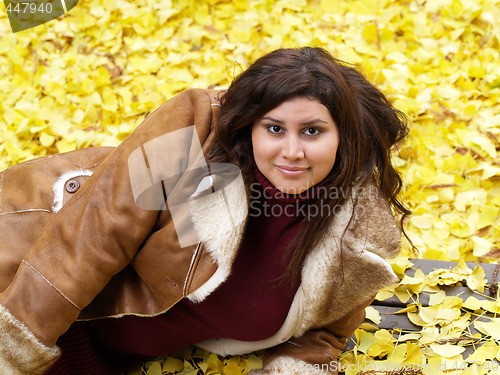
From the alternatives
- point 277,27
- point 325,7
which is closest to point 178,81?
point 277,27

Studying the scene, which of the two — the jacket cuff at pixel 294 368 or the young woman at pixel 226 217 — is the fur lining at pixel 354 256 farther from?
the jacket cuff at pixel 294 368

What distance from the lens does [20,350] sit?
1.29 metres

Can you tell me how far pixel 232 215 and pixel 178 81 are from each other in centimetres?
134

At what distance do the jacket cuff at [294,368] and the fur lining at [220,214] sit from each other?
0.46 meters

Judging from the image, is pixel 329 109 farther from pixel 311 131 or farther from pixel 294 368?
pixel 294 368

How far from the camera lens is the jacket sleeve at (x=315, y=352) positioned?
1.56 m

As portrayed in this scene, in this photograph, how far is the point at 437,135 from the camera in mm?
2312

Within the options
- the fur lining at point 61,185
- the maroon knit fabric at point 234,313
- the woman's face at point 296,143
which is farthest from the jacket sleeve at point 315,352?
the fur lining at point 61,185
